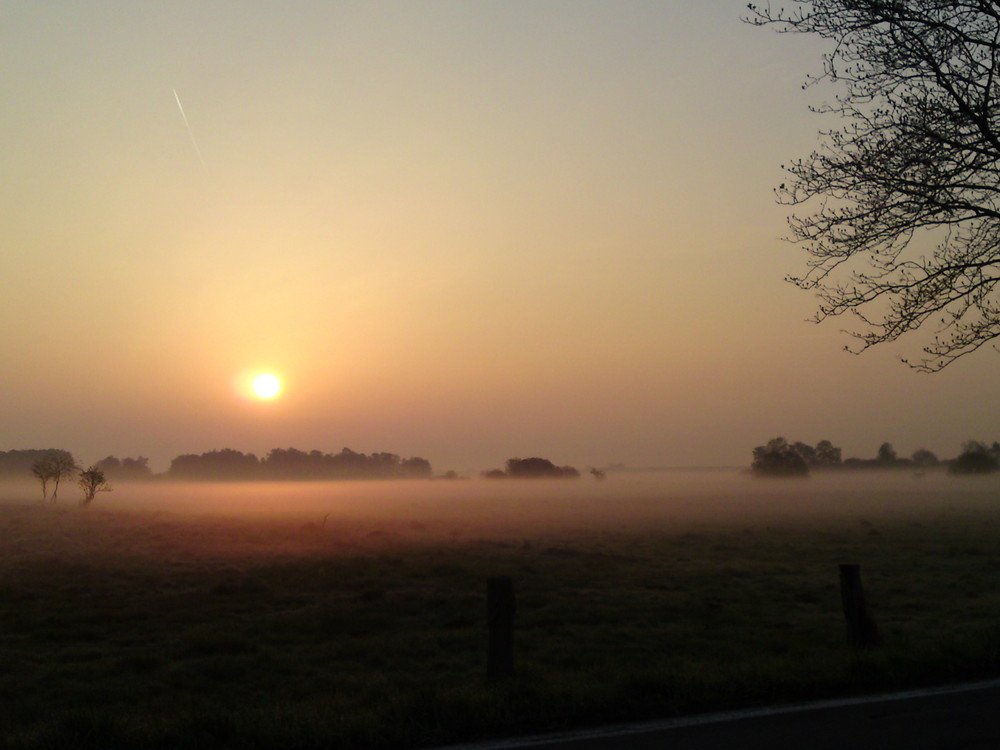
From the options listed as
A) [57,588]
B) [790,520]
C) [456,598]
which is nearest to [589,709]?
[456,598]

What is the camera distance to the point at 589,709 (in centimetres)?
738

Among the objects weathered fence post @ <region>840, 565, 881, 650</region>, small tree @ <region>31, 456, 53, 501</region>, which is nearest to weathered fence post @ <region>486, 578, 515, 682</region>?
weathered fence post @ <region>840, 565, 881, 650</region>

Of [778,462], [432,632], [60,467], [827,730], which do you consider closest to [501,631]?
[827,730]

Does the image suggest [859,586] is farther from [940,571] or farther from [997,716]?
[940,571]

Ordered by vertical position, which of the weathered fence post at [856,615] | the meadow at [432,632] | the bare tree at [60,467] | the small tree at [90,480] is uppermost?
the bare tree at [60,467]

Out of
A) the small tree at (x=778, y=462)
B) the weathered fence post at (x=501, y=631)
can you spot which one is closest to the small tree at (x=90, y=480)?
the weathered fence post at (x=501, y=631)

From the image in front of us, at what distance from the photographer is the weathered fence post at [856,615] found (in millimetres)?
10141

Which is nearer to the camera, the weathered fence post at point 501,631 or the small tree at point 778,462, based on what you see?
the weathered fence post at point 501,631

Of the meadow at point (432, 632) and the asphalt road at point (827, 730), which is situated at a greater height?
the asphalt road at point (827, 730)

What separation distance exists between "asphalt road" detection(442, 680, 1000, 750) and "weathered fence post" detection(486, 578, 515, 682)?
6.78ft

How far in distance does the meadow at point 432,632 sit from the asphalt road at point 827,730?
1.69 feet

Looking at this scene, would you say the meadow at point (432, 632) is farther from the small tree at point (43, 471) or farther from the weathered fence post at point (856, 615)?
the small tree at point (43, 471)

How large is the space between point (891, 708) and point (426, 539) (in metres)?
33.6

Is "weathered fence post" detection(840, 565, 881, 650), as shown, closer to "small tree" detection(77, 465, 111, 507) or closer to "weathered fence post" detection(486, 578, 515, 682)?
"weathered fence post" detection(486, 578, 515, 682)
